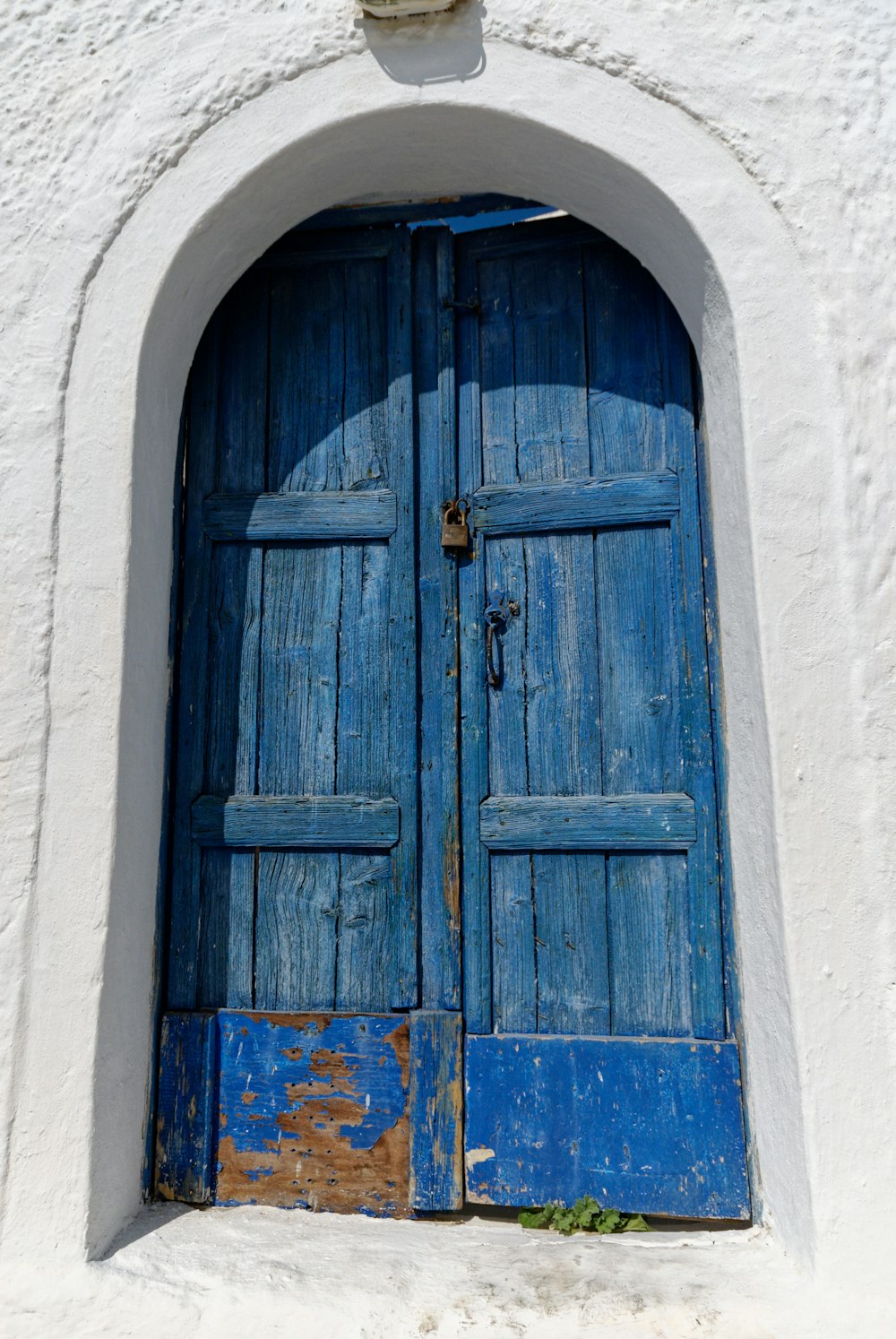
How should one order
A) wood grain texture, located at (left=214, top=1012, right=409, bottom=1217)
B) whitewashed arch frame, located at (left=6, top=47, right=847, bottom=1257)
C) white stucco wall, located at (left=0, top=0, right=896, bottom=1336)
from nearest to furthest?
white stucco wall, located at (left=0, top=0, right=896, bottom=1336) < whitewashed arch frame, located at (left=6, top=47, right=847, bottom=1257) < wood grain texture, located at (left=214, top=1012, right=409, bottom=1217)

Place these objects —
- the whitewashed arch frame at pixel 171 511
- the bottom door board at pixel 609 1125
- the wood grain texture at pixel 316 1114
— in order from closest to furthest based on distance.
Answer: the whitewashed arch frame at pixel 171 511 < the bottom door board at pixel 609 1125 < the wood grain texture at pixel 316 1114

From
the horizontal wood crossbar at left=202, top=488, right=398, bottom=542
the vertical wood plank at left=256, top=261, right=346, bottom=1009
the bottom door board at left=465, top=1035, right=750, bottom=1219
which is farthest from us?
the horizontal wood crossbar at left=202, top=488, right=398, bottom=542

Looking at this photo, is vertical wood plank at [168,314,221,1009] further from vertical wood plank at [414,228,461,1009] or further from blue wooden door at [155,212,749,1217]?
vertical wood plank at [414,228,461,1009]

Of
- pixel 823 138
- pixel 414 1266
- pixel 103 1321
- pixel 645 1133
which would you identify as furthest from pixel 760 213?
pixel 103 1321

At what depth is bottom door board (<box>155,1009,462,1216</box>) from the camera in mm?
2016

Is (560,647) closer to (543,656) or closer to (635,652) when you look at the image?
(543,656)

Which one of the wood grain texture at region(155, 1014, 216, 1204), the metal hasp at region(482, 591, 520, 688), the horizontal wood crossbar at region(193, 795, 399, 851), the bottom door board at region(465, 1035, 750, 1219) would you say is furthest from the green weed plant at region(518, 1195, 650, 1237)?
the metal hasp at region(482, 591, 520, 688)

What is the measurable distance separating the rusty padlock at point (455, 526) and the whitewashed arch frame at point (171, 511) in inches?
23.3

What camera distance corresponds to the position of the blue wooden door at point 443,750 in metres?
2.01

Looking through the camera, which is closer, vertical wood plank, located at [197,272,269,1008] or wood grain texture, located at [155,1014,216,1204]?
wood grain texture, located at [155,1014,216,1204]

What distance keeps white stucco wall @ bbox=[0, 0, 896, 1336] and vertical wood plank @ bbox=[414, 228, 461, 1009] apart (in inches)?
12.2

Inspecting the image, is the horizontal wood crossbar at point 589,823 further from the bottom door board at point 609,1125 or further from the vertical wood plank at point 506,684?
the bottom door board at point 609,1125

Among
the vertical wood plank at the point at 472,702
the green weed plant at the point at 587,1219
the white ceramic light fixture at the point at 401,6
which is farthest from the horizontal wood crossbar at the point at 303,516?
the green weed plant at the point at 587,1219

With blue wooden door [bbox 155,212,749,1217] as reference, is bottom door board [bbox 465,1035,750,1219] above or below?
below
